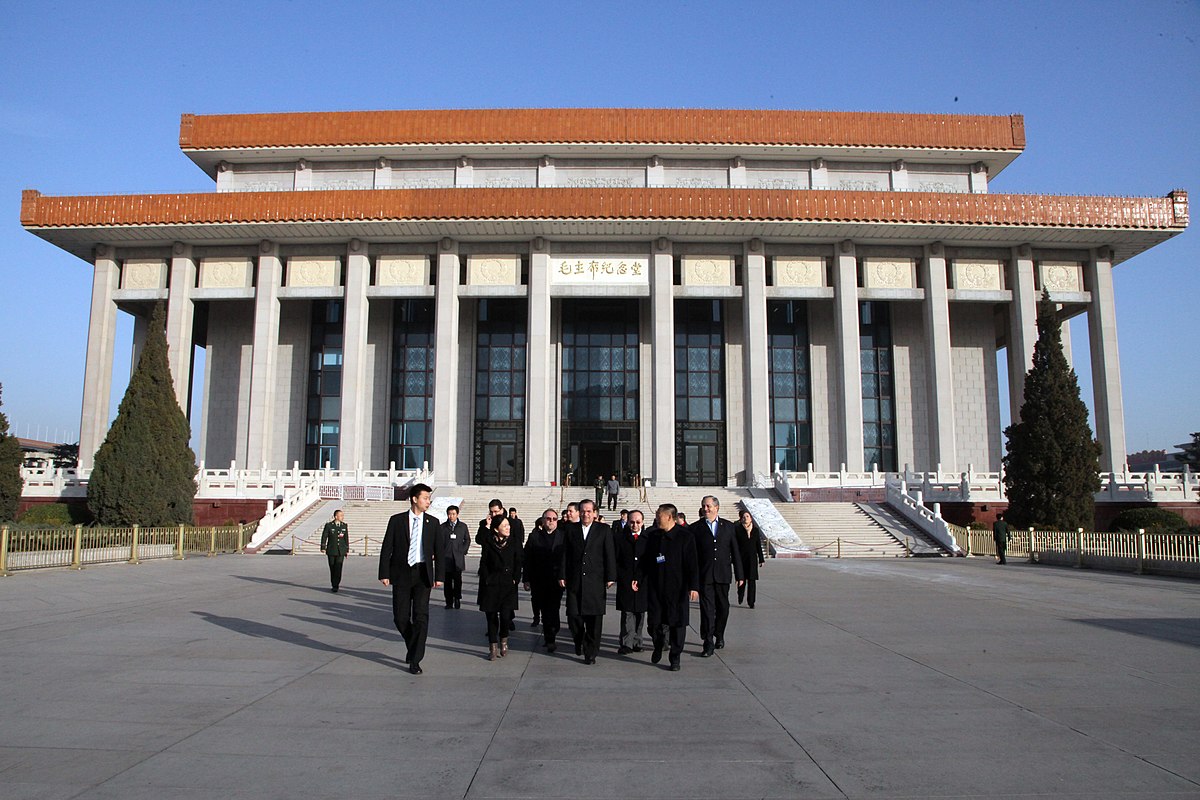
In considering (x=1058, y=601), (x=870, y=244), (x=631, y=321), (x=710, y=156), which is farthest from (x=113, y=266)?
(x=1058, y=601)

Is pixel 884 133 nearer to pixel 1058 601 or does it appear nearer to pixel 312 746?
pixel 1058 601

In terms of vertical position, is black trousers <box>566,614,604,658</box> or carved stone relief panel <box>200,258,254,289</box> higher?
carved stone relief panel <box>200,258,254,289</box>

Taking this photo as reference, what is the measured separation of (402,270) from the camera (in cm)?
4178

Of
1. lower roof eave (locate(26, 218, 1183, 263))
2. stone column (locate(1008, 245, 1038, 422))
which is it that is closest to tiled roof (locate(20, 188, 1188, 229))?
lower roof eave (locate(26, 218, 1183, 263))

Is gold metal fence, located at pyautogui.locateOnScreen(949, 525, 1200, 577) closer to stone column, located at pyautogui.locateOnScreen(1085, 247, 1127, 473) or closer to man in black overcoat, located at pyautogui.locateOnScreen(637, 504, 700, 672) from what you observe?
stone column, located at pyautogui.locateOnScreen(1085, 247, 1127, 473)

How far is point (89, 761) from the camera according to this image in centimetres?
497

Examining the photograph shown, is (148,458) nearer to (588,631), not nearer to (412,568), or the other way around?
(412,568)

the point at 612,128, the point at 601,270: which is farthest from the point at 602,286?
the point at 612,128

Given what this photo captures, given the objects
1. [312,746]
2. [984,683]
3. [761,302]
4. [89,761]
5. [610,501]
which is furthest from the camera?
[761,302]

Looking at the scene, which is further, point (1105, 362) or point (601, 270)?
point (601, 270)

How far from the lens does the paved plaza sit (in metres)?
4.73

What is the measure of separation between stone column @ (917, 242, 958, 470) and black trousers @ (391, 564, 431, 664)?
113ft

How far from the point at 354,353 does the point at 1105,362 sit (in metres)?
34.9

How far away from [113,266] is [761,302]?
103 ft
